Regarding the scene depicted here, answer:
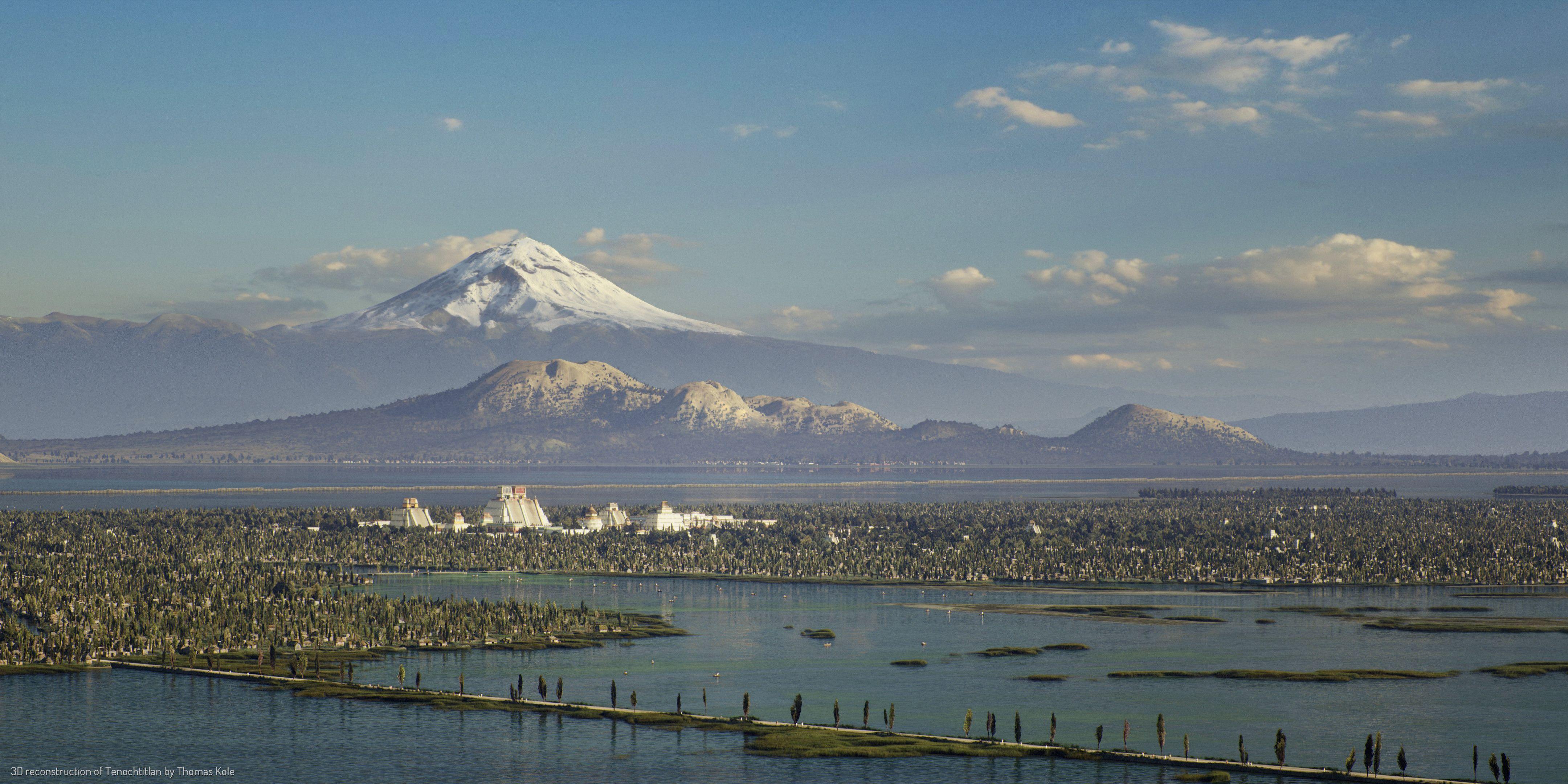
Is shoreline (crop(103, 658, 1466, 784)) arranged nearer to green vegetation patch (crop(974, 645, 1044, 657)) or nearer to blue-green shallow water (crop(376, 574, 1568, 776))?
blue-green shallow water (crop(376, 574, 1568, 776))

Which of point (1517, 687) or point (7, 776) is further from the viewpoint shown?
point (1517, 687)

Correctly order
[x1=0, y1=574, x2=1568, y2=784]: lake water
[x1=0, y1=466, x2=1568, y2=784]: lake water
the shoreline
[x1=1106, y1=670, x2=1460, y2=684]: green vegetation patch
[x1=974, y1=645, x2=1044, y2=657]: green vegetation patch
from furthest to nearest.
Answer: [x1=974, y1=645, x2=1044, y2=657]: green vegetation patch → [x1=1106, y1=670, x2=1460, y2=684]: green vegetation patch → [x1=0, y1=574, x2=1568, y2=784]: lake water → [x1=0, y1=466, x2=1568, y2=784]: lake water → the shoreline

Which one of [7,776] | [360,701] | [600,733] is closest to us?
[7,776]

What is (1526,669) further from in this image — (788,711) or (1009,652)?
(788,711)

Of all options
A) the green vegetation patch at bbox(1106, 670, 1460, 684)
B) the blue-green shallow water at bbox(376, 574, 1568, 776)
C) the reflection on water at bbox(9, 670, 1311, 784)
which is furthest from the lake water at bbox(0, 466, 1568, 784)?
the green vegetation patch at bbox(1106, 670, 1460, 684)

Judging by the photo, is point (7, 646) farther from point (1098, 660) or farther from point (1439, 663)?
point (1439, 663)

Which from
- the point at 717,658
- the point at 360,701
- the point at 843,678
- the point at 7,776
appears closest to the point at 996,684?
the point at 843,678
